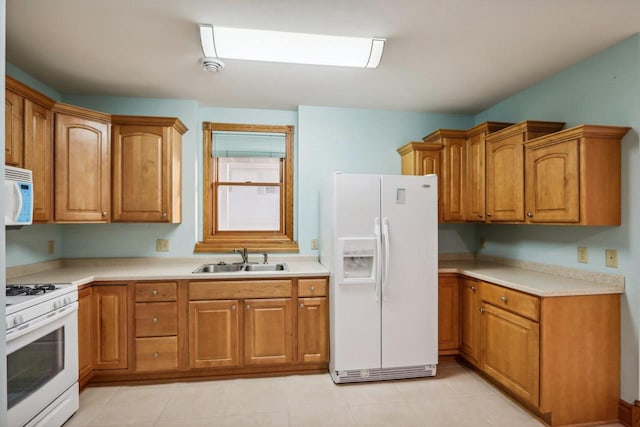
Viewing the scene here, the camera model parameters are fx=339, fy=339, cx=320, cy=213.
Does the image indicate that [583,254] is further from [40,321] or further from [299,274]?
[40,321]

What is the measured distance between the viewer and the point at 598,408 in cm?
214

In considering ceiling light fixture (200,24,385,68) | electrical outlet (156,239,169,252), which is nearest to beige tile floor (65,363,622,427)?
electrical outlet (156,239,169,252)

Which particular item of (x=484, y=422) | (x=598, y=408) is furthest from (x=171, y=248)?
(x=598, y=408)

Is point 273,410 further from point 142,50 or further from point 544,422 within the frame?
point 142,50

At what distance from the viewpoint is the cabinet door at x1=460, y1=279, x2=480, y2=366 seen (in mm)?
2805

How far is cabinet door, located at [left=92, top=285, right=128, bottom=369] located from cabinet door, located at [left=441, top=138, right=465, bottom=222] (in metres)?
2.93

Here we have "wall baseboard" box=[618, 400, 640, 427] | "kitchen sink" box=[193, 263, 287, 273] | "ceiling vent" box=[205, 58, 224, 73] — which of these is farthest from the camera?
"kitchen sink" box=[193, 263, 287, 273]

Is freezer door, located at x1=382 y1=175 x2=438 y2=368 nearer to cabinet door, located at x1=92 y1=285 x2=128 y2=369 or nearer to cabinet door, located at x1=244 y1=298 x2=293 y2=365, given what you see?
cabinet door, located at x1=244 y1=298 x2=293 y2=365

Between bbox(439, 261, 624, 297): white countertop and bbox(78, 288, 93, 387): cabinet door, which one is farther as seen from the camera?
bbox(78, 288, 93, 387): cabinet door

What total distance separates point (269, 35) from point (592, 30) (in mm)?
1967

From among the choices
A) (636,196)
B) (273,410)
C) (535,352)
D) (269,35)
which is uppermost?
(269,35)

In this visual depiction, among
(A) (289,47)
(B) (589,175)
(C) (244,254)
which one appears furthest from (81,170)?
(B) (589,175)

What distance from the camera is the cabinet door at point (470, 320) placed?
280 cm

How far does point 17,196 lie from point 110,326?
3.90ft
